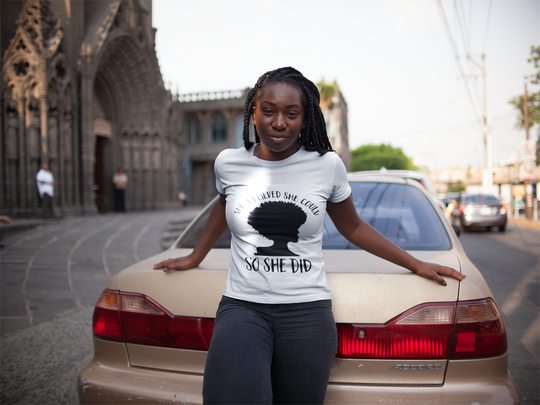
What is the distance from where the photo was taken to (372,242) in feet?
5.82

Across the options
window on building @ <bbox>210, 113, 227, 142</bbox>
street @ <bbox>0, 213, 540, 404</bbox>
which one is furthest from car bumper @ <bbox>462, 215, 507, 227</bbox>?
window on building @ <bbox>210, 113, 227, 142</bbox>

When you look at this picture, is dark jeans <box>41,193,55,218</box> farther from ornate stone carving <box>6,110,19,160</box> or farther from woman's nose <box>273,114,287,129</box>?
woman's nose <box>273,114,287,129</box>

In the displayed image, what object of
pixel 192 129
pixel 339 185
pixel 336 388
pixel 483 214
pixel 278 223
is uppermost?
pixel 192 129

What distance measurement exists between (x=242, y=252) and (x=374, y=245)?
1.96 feet

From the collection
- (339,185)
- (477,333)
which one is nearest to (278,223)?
(339,185)

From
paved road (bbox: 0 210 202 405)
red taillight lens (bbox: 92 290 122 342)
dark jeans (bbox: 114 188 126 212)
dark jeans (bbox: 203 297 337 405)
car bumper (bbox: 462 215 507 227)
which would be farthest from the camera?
dark jeans (bbox: 114 188 126 212)

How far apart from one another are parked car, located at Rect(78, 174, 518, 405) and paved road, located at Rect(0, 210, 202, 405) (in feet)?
4.65

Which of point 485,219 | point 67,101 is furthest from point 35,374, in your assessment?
point 485,219

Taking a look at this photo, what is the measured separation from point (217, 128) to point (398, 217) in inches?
1278

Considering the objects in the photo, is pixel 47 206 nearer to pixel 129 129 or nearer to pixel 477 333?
pixel 129 129

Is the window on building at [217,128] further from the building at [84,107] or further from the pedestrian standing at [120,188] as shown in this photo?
the pedestrian standing at [120,188]

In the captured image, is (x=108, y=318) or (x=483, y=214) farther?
(x=483, y=214)

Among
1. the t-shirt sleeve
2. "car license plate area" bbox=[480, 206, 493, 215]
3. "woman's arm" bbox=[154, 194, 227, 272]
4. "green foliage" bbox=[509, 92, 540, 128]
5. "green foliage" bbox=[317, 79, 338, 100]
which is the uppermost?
"green foliage" bbox=[317, 79, 338, 100]

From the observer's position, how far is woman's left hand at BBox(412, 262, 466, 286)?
167 centimetres
